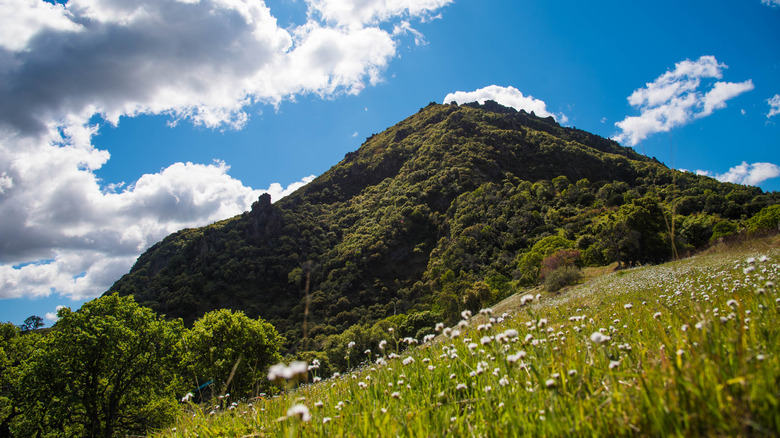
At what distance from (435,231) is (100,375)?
108 m

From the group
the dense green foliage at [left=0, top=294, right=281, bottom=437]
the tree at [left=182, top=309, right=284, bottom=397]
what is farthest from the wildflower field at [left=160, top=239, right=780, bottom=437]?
the tree at [left=182, top=309, right=284, bottom=397]

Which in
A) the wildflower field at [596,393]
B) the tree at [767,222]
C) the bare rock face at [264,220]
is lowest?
the tree at [767,222]

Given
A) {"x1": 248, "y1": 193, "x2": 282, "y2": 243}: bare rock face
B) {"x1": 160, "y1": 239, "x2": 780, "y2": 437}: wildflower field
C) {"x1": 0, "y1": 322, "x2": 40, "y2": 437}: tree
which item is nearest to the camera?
{"x1": 160, "y1": 239, "x2": 780, "y2": 437}: wildflower field

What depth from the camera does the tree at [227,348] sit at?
24266 mm

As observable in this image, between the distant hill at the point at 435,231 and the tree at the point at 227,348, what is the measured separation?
110 feet

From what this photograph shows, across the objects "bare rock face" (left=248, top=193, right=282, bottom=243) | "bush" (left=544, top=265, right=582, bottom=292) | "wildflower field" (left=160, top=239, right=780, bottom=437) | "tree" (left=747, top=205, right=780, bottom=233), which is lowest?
"bush" (left=544, top=265, right=582, bottom=292)

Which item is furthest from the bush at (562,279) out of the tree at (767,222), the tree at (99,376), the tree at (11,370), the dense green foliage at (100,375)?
the tree at (11,370)

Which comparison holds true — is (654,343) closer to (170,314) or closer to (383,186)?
(170,314)

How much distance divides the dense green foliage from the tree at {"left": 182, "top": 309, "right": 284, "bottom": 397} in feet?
0.79

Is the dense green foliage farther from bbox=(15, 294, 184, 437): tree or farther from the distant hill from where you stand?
the distant hill

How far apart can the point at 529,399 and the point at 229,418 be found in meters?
3.75

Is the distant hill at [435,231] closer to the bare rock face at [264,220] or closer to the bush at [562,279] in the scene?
the bare rock face at [264,220]

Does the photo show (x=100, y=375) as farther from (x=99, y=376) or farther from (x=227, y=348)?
(x=227, y=348)

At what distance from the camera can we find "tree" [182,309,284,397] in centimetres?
2427
